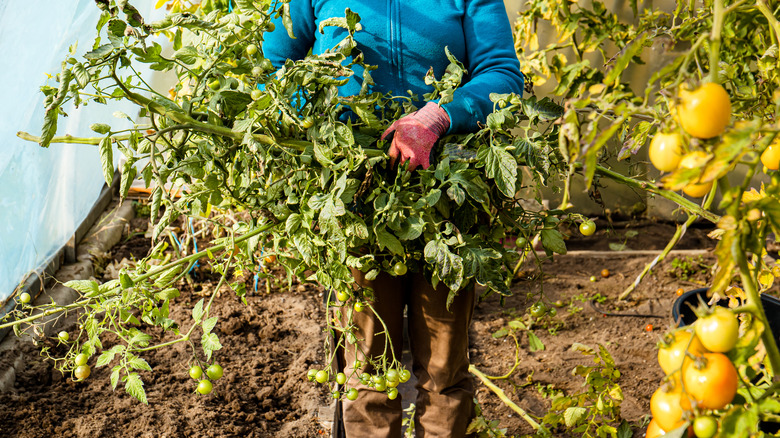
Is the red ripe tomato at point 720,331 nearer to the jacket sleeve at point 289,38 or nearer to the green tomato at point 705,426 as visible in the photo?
the green tomato at point 705,426

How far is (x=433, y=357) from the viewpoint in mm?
1595

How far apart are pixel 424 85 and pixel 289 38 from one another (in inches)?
13.5

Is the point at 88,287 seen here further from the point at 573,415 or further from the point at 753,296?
the point at 573,415

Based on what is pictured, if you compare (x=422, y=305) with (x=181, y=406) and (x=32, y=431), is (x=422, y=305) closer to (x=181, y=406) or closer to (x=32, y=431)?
(x=181, y=406)

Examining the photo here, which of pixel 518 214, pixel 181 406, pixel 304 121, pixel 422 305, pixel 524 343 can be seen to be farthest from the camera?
pixel 524 343

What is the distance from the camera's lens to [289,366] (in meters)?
2.27

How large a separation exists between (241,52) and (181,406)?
1.31 metres

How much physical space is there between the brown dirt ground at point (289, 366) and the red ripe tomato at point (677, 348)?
2.94ft

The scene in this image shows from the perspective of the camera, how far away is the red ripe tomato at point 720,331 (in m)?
0.52

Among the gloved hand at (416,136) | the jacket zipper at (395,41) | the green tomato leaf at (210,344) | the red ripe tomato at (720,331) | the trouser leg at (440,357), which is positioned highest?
the jacket zipper at (395,41)

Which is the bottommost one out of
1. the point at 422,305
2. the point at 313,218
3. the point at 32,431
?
the point at 32,431

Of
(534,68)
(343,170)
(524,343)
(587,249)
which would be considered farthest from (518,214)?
(587,249)

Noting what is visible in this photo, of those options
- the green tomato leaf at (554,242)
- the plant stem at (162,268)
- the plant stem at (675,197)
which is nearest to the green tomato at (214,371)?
the plant stem at (162,268)

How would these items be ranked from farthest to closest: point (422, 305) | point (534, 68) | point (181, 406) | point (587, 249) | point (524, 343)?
1. point (587, 249)
2. point (534, 68)
3. point (524, 343)
4. point (181, 406)
5. point (422, 305)
